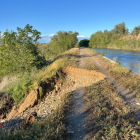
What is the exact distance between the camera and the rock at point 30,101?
6.61 meters

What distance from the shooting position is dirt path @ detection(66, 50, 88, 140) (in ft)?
10.4

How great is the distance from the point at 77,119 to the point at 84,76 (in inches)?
191

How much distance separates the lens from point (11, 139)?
8.84 feet

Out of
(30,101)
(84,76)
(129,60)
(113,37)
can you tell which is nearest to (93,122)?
Result: (30,101)

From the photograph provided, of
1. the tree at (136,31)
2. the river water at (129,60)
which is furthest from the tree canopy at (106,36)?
the river water at (129,60)

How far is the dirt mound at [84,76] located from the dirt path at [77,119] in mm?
2532

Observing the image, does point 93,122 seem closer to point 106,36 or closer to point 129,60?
point 129,60

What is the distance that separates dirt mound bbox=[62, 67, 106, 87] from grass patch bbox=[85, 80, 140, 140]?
2.08 metres

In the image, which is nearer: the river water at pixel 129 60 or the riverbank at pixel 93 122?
the riverbank at pixel 93 122

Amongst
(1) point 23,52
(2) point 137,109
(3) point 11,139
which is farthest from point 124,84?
(1) point 23,52

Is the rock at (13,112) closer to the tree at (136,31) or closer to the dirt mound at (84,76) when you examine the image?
the dirt mound at (84,76)

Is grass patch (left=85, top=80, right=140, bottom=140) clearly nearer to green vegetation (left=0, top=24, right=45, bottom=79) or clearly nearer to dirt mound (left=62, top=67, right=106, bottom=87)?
dirt mound (left=62, top=67, right=106, bottom=87)

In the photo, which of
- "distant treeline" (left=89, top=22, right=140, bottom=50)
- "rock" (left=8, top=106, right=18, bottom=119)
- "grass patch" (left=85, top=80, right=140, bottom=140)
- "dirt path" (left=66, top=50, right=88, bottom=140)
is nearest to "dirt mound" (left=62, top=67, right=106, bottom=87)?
"grass patch" (left=85, top=80, right=140, bottom=140)

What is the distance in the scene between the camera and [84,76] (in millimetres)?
8500
